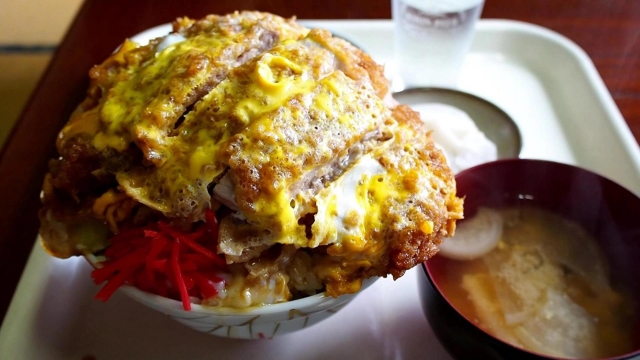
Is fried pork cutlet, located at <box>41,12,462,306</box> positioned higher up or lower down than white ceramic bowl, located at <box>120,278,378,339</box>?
higher up

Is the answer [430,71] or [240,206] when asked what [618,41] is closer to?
[430,71]

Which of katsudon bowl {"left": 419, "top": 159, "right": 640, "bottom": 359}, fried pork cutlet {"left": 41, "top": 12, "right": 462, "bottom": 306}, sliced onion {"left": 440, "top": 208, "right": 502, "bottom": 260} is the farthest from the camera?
sliced onion {"left": 440, "top": 208, "right": 502, "bottom": 260}

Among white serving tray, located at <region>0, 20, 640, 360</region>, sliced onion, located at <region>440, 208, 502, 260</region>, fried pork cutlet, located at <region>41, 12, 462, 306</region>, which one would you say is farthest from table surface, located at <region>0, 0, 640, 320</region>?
sliced onion, located at <region>440, 208, 502, 260</region>

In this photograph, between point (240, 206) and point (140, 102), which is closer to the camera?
point (240, 206)

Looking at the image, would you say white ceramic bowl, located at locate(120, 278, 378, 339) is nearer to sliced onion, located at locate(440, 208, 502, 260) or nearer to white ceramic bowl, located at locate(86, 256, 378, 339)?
white ceramic bowl, located at locate(86, 256, 378, 339)

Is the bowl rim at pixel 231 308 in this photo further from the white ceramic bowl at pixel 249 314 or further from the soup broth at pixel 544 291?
the soup broth at pixel 544 291

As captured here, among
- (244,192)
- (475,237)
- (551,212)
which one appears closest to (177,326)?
(244,192)

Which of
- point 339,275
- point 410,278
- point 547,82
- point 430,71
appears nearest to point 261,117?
point 339,275
